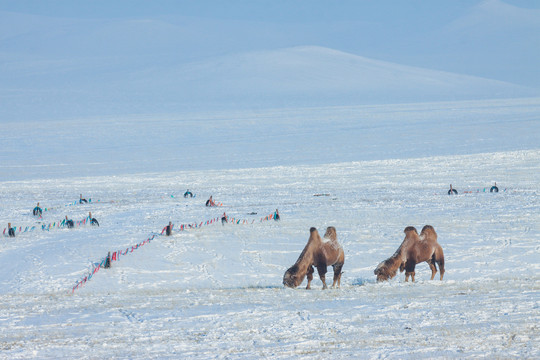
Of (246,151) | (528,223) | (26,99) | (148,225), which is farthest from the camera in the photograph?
(26,99)

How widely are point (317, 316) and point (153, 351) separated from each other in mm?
2808

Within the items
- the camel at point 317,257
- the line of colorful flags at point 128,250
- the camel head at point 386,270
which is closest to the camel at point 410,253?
the camel head at point 386,270

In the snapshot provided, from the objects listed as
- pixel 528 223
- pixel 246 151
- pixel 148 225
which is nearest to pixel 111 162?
pixel 246 151

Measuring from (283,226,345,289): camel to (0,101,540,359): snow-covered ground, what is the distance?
0.32 m

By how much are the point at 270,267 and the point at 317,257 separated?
668 cm

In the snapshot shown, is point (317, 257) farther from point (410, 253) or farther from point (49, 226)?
point (49, 226)

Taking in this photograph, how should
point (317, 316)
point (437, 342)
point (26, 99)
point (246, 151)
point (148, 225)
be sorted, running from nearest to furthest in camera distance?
Answer: 1. point (437, 342)
2. point (317, 316)
3. point (148, 225)
4. point (246, 151)
5. point (26, 99)

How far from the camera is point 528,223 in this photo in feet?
87.0

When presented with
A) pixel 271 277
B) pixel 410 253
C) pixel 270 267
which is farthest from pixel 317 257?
pixel 270 267

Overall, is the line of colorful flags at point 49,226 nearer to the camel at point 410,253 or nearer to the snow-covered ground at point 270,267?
the snow-covered ground at point 270,267

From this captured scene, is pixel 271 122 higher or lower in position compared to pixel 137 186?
higher

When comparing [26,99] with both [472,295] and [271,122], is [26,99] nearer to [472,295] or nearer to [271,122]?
[271,122]

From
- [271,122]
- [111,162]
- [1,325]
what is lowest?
[1,325]

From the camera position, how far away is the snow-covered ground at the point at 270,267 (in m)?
10.4
